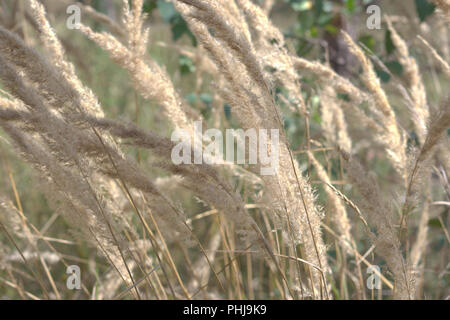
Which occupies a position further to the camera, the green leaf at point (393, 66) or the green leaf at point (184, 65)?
the green leaf at point (184, 65)

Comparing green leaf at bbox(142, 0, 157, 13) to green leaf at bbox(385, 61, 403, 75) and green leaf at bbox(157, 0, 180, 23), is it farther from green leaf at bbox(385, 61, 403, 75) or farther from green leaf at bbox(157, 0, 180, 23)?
green leaf at bbox(385, 61, 403, 75)

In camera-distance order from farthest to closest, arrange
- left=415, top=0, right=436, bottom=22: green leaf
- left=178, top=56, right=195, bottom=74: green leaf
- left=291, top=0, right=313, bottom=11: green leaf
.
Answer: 1. left=178, top=56, right=195, bottom=74: green leaf
2. left=291, top=0, right=313, bottom=11: green leaf
3. left=415, top=0, right=436, bottom=22: green leaf

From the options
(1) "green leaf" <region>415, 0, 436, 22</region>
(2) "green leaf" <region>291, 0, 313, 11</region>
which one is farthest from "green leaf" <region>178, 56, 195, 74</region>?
Result: (1) "green leaf" <region>415, 0, 436, 22</region>

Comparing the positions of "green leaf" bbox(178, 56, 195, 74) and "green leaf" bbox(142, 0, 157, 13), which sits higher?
"green leaf" bbox(142, 0, 157, 13)

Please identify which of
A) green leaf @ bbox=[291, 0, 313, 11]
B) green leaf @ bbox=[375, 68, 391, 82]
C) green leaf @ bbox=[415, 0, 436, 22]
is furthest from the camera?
green leaf @ bbox=[291, 0, 313, 11]

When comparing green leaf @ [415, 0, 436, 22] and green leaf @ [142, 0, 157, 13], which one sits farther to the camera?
green leaf @ [142, 0, 157, 13]

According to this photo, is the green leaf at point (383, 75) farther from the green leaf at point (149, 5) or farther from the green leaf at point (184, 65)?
the green leaf at point (149, 5)

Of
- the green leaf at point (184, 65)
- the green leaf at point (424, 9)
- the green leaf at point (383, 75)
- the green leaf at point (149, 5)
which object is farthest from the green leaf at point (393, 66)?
the green leaf at point (149, 5)

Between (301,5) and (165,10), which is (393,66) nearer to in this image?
(301,5)

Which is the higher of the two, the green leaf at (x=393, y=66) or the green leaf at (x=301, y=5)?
the green leaf at (x=301, y=5)

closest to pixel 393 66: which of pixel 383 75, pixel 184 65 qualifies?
pixel 383 75

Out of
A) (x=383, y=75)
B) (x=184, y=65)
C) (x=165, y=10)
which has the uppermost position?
(x=165, y=10)
